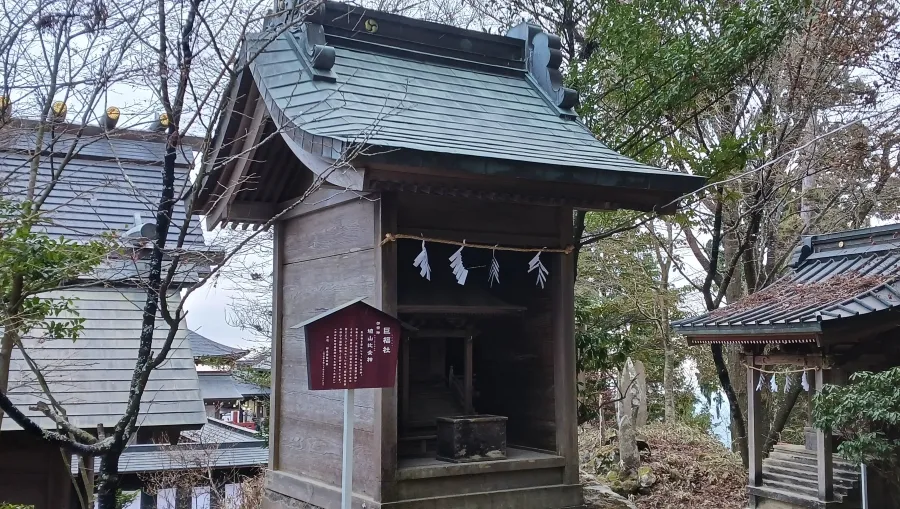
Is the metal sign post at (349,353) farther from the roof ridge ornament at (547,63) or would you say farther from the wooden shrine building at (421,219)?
the roof ridge ornament at (547,63)

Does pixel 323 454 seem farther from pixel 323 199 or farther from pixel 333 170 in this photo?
pixel 333 170

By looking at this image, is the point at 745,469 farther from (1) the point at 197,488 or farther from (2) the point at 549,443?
(1) the point at 197,488

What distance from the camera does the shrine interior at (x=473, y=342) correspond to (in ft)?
19.6

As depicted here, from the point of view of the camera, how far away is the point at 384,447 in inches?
194

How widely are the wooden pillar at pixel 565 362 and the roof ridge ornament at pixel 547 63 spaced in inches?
51.2

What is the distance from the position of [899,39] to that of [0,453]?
12.1 metres

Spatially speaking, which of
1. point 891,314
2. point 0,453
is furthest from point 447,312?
point 891,314

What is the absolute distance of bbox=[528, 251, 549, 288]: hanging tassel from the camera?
5.79 metres

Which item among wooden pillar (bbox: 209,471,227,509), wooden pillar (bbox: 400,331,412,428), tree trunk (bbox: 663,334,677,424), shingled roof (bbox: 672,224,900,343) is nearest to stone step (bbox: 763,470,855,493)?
shingled roof (bbox: 672,224,900,343)

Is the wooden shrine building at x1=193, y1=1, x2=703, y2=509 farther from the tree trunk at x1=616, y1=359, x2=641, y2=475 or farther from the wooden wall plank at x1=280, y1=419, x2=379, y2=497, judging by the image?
the tree trunk at x1=616, y1=359, x2=641, y2=475

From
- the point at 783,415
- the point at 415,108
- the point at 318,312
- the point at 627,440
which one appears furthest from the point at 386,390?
the point at 783,415

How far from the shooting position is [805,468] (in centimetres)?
1098

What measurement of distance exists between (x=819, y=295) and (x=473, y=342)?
577 cm

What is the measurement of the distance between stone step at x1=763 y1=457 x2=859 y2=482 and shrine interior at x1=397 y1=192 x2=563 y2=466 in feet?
22.2
